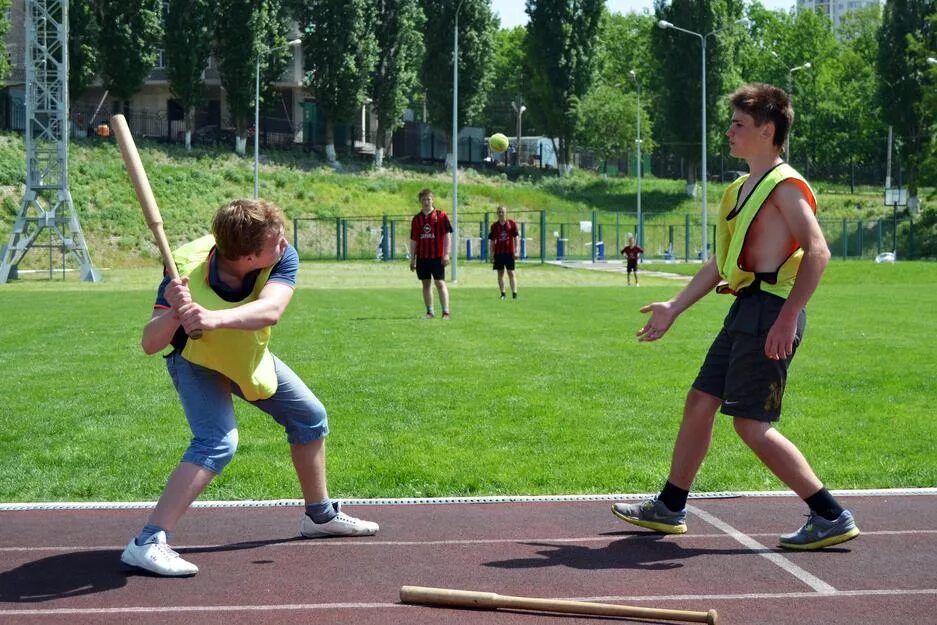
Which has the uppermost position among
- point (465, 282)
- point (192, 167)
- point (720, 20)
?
point (720, 20)

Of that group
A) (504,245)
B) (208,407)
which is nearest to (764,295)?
(208,407)

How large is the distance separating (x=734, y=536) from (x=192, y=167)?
57.5 m

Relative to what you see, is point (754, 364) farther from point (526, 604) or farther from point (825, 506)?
point (526, 604)

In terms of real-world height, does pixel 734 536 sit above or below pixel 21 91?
below

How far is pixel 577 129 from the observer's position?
249ft

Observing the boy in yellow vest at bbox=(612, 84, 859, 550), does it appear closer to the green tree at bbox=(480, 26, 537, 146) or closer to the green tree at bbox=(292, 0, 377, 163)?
the green tree at bbox=(292, 0, 377, 163)

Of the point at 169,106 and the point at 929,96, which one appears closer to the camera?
the point at 929,96

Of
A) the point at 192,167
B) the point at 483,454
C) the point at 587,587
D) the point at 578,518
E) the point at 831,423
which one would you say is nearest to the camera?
the point at 587,587

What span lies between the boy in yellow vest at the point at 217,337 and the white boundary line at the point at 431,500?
4.50 feet

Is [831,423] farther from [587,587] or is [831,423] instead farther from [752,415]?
[587,587]

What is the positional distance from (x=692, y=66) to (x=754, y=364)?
69126 mm

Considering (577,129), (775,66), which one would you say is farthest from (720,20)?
(775,66)

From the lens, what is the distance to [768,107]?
5672 millimetres

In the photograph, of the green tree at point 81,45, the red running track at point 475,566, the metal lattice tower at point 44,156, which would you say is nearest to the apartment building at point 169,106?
the green tree at point 81,45
